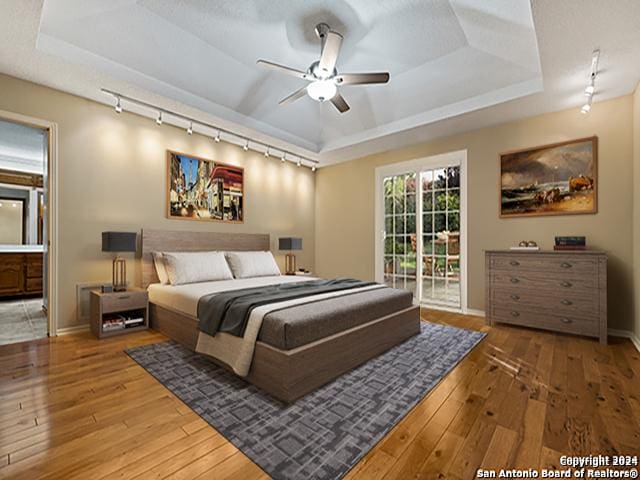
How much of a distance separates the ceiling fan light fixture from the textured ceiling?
0.64 m

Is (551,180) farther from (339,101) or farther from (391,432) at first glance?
(391,432)

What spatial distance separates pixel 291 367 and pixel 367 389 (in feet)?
1.99

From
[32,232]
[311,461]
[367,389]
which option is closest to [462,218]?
[367,389]

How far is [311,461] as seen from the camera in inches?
55.6

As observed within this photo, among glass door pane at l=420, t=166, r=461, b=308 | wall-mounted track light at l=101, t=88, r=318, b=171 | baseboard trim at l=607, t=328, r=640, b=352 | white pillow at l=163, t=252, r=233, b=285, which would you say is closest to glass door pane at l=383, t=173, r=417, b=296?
glass door pane at l=420, t=166, r=461, b=308

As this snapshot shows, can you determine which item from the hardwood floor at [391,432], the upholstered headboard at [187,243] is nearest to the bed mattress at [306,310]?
the upholstered headboard at [187,243]

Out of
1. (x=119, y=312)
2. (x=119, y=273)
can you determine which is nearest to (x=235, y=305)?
(x=119, y=312)

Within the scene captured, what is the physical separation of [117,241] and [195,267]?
883 mm

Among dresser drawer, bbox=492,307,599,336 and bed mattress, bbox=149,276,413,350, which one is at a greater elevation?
bed mattress, bbox=149,276,413,350

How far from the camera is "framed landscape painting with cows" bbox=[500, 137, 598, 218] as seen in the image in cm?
340

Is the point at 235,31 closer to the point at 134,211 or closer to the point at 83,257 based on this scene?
the point at 134,211

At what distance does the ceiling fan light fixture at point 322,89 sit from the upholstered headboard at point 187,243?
2.71m

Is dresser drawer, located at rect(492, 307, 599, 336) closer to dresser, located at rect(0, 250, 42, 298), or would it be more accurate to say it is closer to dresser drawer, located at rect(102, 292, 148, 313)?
dresser drawer, located at rect(102, 292, 148, 313)

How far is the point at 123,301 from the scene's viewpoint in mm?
3314
